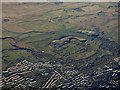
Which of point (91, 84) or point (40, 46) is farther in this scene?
point (40, 46)

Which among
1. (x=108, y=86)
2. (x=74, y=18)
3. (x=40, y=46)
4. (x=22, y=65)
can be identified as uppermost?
(x=74, y=18)

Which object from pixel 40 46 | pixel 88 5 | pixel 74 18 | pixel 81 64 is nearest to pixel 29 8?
pixel 74 18

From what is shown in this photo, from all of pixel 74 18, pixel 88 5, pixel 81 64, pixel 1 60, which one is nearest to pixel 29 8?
pixel 74 18

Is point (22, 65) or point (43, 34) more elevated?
A: point (43, 34)

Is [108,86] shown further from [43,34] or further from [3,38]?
[3,38]

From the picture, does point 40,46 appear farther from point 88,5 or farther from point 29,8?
point 88,5

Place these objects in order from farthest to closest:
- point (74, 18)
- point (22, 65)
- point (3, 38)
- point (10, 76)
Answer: point (74, 18), point (3, 38), point (22, 65), point (10, 76)

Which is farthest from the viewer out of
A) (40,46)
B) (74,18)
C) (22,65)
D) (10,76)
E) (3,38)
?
(74,18)
